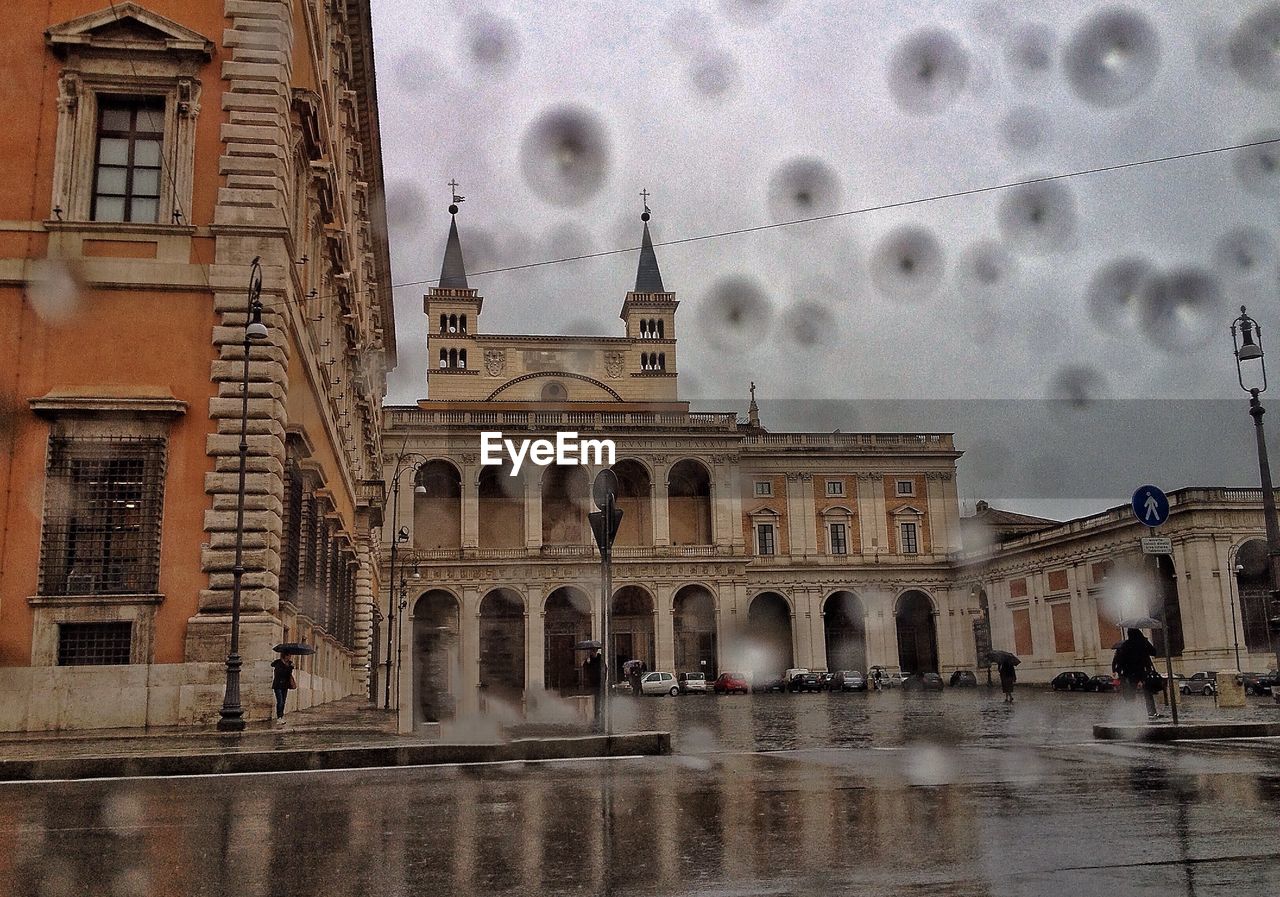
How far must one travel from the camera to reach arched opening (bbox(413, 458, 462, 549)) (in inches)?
2618

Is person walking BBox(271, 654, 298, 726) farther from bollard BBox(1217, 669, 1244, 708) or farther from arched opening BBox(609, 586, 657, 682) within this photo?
arched opening BBox(609, 586, 657, 682)

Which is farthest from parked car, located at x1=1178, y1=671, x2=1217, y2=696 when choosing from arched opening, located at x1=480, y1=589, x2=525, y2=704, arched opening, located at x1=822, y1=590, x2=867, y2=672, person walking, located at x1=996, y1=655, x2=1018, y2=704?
arched opening, located at x1=480, y1=589, x2=525, y2=704

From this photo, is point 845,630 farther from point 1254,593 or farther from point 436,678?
point 436,678

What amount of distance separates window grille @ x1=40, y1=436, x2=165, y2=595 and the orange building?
0.09 feet

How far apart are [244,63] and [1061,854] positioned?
1697 cm

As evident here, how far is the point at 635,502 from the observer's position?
222 feet

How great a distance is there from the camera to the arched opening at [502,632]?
214 feet

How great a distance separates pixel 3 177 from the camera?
56.5ft

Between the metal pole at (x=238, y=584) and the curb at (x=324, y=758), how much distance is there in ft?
13.3

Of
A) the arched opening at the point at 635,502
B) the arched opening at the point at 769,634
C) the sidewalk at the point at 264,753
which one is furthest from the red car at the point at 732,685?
the sidewalk at the point at 264,753

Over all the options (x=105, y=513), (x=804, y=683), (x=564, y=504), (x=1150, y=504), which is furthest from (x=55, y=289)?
(x=564, y=504)

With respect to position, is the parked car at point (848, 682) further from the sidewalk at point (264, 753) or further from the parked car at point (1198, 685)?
the sidewalk at point (264, 753)

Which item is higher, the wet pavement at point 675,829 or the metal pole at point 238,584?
the metal pole at point 238,584

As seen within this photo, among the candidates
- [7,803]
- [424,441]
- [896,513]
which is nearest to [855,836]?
[7,803]
